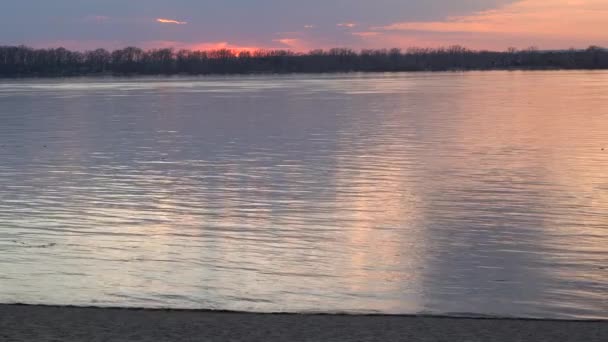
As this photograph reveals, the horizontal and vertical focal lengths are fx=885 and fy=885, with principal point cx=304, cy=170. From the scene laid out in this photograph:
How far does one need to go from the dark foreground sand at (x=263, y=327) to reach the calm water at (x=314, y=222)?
81 centimetres

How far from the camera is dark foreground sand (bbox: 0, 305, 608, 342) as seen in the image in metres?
5.93

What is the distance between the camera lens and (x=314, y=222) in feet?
38.3

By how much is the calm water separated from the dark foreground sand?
0.81 meters

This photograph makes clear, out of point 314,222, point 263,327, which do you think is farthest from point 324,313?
point 314,222

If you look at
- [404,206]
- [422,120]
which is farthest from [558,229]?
[422,120]

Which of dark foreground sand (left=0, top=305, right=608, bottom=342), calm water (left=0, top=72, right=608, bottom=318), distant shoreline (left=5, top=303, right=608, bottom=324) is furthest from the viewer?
calm water (left=0, top=72, right=608, bottom=318)

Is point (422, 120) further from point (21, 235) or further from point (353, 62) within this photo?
point (353, 62)

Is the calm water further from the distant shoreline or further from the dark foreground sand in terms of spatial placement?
the dark foreground sand

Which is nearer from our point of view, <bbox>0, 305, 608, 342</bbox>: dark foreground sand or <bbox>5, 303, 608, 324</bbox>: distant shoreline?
<bbox>0, 305, 608, 342</bbox>: dark foreground sand

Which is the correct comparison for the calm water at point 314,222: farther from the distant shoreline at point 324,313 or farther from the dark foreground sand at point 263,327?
the dark foreground sand at point 263,327

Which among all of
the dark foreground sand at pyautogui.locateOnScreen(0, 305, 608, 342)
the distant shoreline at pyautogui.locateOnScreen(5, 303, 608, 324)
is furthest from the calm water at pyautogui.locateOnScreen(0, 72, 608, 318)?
the dark foreground sand at pyautogui.locateOnScreen(0, 305, 608, 342)

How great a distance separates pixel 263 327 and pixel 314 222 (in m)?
5.42

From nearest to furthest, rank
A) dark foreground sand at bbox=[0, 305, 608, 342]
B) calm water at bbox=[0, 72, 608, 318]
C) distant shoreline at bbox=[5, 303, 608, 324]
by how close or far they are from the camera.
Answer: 1. dark foreground sand at bbox=[0, 305, 608, 342]
2. distant shoreline at bbox=[5, 303, 608, 324]
3. calm water at bbox=[0, 72, 608, 318]

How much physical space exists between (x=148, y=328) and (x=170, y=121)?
26.7 m
